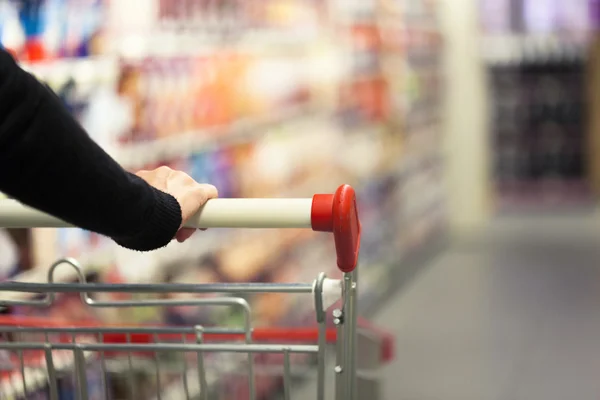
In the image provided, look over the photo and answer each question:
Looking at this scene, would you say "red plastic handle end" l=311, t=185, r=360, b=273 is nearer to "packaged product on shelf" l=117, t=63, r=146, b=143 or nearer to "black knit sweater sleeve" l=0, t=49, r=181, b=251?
"black knit sweater sleeve" l=0, t=49, r=181, b=251

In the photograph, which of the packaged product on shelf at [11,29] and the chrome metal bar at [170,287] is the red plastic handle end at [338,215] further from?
the packaged product on shelf at [11,29]

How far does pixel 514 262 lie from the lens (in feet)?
22.7

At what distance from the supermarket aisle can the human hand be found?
2.91 meters

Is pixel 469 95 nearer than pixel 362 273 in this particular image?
No

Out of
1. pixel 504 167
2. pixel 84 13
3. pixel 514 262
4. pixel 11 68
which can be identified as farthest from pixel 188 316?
pixel 504 167

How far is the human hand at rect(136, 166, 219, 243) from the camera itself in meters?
1.29

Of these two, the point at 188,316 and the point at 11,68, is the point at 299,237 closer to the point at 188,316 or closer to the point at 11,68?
the point at 188,316

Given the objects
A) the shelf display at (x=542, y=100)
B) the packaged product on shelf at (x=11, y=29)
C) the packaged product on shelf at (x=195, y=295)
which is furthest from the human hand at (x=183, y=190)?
the shelf display at (x=542, y=100)

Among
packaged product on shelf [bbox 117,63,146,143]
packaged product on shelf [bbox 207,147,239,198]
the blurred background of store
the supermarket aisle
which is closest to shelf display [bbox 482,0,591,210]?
the blurred background of store

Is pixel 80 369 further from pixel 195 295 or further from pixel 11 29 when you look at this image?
pixel 195 295

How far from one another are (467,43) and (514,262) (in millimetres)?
2116

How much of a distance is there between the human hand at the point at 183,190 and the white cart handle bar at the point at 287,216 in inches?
Answer: 0.8

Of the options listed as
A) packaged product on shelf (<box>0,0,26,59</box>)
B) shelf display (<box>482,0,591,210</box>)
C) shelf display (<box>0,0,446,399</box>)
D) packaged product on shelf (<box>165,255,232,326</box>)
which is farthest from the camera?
shelf display (<box>482,0,591,210</box>)

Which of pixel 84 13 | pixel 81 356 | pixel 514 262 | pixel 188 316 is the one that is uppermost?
pixel 84 13
